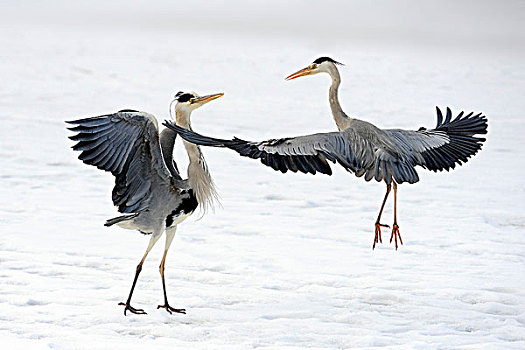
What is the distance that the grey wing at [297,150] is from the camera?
4.67 m

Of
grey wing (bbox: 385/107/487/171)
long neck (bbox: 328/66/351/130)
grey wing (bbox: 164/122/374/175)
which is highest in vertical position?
long neck (bbox: 328/66/351/130)

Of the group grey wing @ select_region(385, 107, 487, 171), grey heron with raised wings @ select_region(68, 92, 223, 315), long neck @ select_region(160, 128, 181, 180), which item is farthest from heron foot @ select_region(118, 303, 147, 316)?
grey wing @ select_region(385, 107, 487, 171)

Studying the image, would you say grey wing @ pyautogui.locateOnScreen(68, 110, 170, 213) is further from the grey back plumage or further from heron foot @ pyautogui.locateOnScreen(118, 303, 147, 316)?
heron foot @ pyautogui.locateOnScreen(118, 303, 147, 316)

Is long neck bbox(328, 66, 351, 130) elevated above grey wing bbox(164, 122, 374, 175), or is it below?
above

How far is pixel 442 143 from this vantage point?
5648mm

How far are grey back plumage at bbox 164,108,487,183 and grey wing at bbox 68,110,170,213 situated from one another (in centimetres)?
18

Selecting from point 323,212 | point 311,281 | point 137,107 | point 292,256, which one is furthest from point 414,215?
point 137,107

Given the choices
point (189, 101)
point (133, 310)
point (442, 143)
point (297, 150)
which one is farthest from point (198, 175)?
point (442, 143)

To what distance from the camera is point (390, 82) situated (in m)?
19.3

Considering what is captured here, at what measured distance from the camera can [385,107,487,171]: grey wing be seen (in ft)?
17.8

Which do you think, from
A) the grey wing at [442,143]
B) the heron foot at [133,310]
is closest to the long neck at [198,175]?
the heron foot at [133,310]

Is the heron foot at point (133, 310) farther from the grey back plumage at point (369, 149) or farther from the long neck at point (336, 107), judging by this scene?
A: the long neck at point (336, 107)

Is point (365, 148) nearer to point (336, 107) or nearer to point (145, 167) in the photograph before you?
point (336, 107)

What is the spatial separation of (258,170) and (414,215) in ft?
8.90
